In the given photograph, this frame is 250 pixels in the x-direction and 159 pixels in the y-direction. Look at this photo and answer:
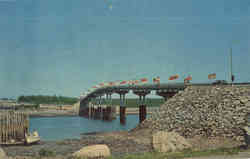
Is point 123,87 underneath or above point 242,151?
above

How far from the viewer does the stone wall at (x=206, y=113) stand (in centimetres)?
3319

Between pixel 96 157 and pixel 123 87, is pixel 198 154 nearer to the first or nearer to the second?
pixel 96 157

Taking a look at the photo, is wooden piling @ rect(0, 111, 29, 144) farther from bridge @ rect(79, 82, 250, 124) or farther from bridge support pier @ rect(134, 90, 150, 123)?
bridge support pier @ rect(134, 90, 150, 123)

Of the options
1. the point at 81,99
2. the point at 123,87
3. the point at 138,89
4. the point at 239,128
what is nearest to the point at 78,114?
the point at 81,99

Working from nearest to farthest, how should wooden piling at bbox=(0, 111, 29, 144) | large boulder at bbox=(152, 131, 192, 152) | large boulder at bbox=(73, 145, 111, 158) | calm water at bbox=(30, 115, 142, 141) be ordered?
large boulder at bbox=(73, 145, 111, 158) → large boulder at bbox=(152, 131, 192, 152) → wooden piling at bbox=(0, 111, 29, 144) → calm water at bbox=(30, 115, 142, 141)

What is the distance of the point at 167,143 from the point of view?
21.0m

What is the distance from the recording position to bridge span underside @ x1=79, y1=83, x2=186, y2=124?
197ft

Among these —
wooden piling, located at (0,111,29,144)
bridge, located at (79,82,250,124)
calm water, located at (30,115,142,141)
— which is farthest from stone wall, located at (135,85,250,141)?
wooden piling, located at (0,111,29,144)

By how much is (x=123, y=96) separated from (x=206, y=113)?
4772 centimetres

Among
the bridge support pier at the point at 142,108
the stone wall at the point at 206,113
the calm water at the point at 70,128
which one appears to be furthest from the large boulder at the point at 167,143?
the bridge support pier at the point at 142,108

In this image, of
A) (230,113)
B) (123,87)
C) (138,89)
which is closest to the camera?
(230,113)

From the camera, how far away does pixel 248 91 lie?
38.0 m

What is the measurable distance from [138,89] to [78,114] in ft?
228

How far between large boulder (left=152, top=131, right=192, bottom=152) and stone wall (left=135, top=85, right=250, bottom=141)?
11.1 meters
